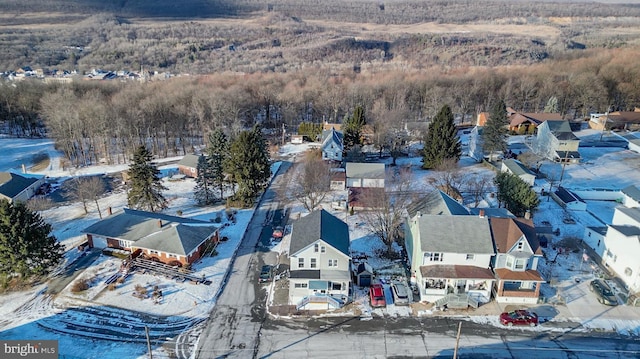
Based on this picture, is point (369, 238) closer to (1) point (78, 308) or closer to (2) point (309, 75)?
(1) point (78, 308)

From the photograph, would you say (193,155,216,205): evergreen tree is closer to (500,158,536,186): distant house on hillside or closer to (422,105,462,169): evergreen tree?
(422,105,462,169): evergreen tree

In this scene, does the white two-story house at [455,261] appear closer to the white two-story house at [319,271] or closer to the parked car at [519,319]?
the parked car at [519,319]

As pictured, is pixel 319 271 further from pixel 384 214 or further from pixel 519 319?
pixel 519 319

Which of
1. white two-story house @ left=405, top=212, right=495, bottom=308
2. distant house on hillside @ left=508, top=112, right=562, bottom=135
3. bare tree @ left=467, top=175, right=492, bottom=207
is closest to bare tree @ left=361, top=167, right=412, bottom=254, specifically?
white two-story house @ left=405, top=212, right=495, bottom=308

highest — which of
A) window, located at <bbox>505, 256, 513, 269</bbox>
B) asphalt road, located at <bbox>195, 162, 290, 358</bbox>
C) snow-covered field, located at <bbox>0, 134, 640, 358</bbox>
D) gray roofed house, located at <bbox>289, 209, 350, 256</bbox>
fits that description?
gray roofed house, located at <bbox>289, 209, 350, 256</bbox>

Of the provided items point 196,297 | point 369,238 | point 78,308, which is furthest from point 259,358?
point 369,238

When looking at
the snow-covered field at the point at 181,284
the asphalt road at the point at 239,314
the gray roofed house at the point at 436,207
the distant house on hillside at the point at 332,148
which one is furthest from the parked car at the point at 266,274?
the distant house on hillside at the point at 332,148
